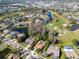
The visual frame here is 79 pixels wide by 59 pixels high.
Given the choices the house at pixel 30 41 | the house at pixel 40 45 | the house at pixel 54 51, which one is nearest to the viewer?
the house at pixel 54 51

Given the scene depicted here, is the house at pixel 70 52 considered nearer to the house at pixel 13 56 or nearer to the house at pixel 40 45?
the house at pixel 40 45

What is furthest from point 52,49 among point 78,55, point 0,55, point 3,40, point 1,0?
point 1,0

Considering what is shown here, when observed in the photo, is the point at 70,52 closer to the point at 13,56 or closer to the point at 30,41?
the point at 30,41

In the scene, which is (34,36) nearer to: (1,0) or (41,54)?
(41,54)

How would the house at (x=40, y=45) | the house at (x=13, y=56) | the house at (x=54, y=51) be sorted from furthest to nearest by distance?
the house at (x=40, y=45) → the house at (x=54, y=51) → the house at (x=13, y=56)

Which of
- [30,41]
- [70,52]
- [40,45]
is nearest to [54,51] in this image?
[70,52]

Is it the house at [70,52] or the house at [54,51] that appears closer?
the house at [70,52]

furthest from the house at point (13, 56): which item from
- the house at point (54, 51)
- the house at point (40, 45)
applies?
the house at point (54, 51)

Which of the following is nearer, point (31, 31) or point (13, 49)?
point (13, 49)
